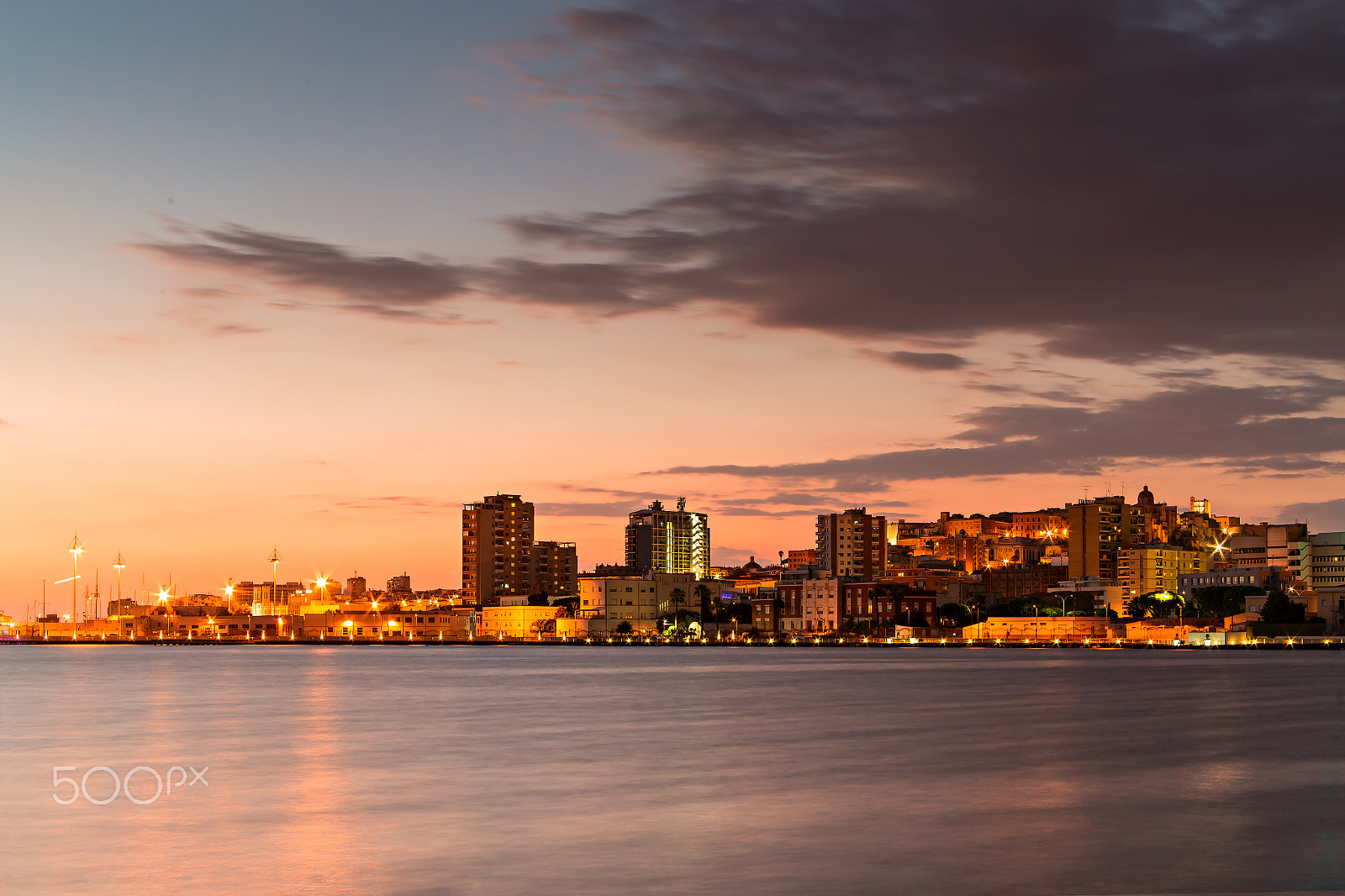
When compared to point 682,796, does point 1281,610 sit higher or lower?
lower

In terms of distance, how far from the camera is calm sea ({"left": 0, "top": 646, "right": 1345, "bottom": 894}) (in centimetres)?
1884

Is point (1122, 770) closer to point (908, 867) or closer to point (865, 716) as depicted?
point (908, 867)

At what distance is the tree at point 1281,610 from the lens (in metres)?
181

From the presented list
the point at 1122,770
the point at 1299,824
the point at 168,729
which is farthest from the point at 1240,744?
the point at 168,729

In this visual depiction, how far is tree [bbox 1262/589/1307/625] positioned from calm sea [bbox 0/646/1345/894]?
12451 centimetres

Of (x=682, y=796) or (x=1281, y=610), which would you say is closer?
(x=682, y=796)

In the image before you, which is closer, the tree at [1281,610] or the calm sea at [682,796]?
the calm sea at [682,796]

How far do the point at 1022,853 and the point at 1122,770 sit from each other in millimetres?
14540

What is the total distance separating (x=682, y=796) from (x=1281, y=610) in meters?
173

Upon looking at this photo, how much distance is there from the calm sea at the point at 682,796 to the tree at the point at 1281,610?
408ft

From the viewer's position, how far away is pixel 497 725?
1946 inches

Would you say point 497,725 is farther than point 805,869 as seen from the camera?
Yes

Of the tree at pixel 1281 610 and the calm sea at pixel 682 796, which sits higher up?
the calm sea at pixel 682 796

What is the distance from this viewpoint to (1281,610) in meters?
182
